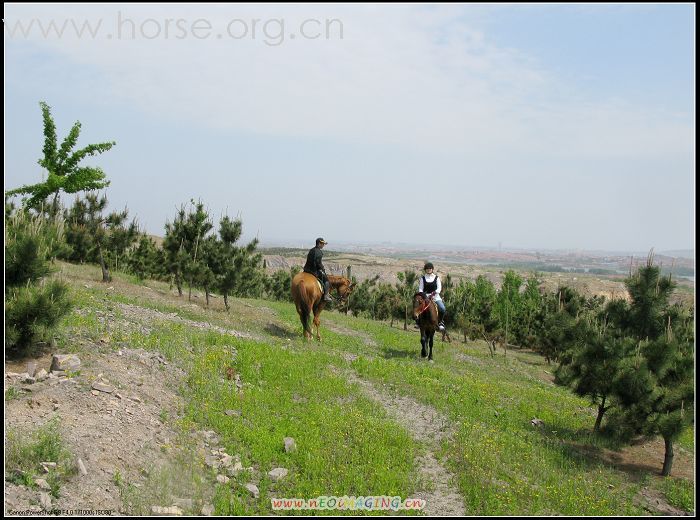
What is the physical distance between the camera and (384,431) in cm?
939

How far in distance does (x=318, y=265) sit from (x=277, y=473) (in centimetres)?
890

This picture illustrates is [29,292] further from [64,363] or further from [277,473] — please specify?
[277,473]

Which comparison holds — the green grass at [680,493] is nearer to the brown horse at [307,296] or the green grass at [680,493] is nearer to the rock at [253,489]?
the rock at [253,489]

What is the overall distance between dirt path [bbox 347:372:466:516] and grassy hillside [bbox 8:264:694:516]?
3 cm

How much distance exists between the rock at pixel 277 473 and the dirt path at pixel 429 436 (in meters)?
2.11

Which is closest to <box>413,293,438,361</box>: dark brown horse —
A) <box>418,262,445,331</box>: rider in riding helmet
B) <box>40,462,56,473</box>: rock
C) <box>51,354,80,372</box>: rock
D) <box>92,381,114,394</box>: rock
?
<box>418,262,445,331</box>: rider in riding helmet

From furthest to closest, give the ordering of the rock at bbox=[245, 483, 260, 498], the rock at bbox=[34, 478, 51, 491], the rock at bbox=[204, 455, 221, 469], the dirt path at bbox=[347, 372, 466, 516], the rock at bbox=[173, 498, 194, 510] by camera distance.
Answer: the rock at bbox=[204, 455, 221, 469] → the dirt path at bbox=[347, 372, 466, 516] → the rock at bbox=[245, 483, 260, 498] → the rock at bbox=[173, 498, 194, 510] → the rock at bbox=[34, 478, 51, 491]

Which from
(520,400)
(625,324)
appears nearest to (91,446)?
(520,400)

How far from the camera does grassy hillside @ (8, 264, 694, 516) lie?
25.4 ft

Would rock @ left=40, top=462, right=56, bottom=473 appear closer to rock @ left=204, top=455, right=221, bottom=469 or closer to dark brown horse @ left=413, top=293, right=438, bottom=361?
rock @ left=204, top=455, right=221, bottom=469

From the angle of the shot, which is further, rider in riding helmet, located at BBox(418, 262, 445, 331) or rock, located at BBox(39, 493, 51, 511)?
rider in riding helmet, located at BBox(418, 262, 445, 331)

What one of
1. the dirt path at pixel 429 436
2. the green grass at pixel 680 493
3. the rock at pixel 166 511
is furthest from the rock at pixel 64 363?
the green grass at pixel 680 493

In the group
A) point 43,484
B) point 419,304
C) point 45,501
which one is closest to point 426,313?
point 419,304

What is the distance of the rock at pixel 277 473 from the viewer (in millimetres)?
7594
